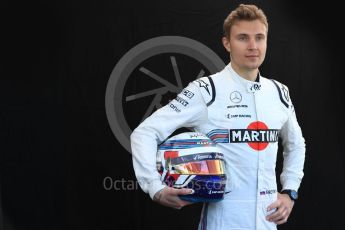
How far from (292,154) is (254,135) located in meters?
0.36

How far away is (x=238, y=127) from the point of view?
8.73 feet

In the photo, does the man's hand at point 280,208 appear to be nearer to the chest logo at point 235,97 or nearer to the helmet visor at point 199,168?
the helmet visor at point 199,168

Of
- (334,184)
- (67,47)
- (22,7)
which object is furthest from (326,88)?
(22,7)

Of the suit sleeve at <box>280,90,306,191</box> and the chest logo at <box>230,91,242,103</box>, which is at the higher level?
the chest logo at <box>230,91,242,103</box>

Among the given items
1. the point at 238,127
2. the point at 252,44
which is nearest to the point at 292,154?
the point at 238,127

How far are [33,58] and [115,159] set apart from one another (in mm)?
879

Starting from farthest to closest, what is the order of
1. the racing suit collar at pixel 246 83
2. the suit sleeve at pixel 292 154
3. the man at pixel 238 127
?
1. the suit sleeve at pixel 292 154
2. the racing suit collar at pixel 246 83
3. the man at pixel 238 127

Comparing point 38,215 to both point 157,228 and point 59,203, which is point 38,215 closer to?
point 59,203

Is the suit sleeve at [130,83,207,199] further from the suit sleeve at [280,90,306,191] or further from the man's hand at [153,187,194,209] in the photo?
the suit sleeve at [280,90,306,191]

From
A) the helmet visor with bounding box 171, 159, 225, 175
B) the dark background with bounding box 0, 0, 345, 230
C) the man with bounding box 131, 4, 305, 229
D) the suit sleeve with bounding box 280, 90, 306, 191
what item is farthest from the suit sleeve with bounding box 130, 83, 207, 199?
the dark background with bounding box 0, 0, 345, 230

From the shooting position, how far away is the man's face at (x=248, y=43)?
8.84 ft

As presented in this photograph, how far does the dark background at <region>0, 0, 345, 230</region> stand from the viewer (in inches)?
146

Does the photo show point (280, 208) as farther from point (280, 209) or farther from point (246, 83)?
point (246, 83)

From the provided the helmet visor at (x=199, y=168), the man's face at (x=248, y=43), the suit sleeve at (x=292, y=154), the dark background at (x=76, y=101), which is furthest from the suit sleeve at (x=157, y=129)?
the dark background at (x=76, y=101)
